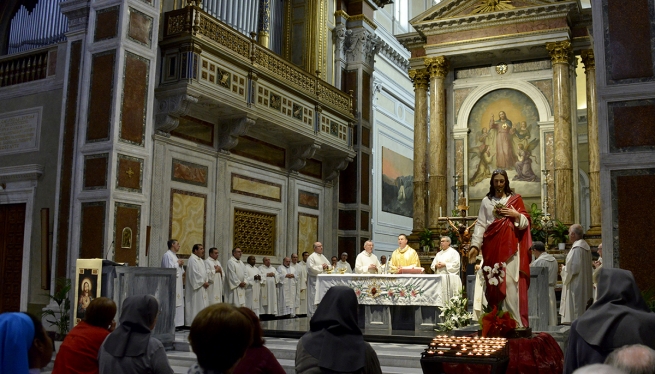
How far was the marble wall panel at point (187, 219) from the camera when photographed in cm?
1294

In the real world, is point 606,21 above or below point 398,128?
below

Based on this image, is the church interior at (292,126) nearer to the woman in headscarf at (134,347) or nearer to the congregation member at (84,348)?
the woman in headscarf at (134,347)

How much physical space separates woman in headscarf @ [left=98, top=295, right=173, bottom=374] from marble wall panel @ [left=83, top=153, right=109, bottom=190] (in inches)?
300

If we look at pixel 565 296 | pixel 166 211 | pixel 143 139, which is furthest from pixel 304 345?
pixel 166 211

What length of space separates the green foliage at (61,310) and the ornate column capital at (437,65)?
10.2 m

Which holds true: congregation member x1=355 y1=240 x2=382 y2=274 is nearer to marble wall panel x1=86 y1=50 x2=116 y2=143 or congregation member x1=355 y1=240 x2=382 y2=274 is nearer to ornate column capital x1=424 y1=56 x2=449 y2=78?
marble wall panel x1=86 y1=50 x2=116 y2=143

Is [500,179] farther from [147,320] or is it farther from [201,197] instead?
[201,197]

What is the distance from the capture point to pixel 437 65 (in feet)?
55.5

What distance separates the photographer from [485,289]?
7156 mm

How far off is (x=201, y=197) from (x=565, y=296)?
7.30 m

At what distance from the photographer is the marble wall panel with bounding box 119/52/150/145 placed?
36.9ft

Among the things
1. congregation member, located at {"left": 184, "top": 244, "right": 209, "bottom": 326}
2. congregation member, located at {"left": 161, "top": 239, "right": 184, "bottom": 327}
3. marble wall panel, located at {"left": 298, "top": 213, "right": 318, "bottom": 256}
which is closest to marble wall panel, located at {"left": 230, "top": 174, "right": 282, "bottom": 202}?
marble wall panel, located at {"left": 298, "top": 213, "right": 318, "bottom": 256}

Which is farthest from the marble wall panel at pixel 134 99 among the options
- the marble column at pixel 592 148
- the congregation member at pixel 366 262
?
the marble column at pixel 592 148

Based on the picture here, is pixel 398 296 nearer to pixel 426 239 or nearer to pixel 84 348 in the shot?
pixel 426 239
